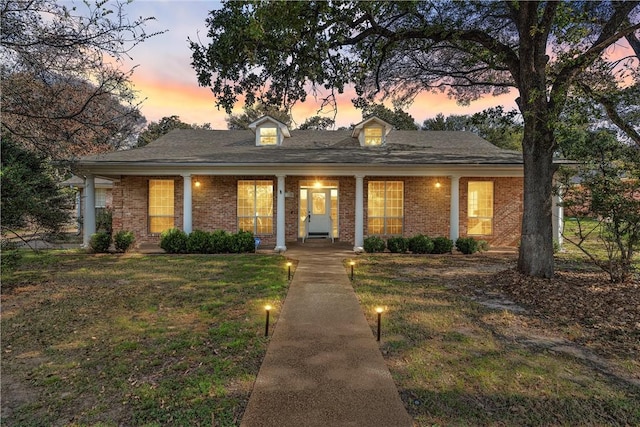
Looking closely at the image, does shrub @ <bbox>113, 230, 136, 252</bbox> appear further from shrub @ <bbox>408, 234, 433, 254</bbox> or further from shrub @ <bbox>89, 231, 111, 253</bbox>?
shrub @ <bbox>408, 234, 433, 254</bbox>

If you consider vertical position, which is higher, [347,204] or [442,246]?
[347,204]

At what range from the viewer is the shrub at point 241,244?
36.0 feet

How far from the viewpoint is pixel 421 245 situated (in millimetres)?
11188

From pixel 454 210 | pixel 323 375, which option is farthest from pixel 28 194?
pixel 454 210

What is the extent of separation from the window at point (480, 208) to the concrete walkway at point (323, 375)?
9016mm

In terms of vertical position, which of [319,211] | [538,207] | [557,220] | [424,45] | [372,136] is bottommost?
[557,220]

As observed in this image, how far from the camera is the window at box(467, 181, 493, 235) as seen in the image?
12805mm

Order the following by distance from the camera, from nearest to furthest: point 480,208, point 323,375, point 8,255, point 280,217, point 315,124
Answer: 1. point 323,375
2. point 8,255
3. point 280,217
4. point 480,208
5. point 315,124

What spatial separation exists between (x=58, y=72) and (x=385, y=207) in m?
10.6

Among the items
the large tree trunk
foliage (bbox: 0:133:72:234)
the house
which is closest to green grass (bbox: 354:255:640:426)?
the large tree trunk

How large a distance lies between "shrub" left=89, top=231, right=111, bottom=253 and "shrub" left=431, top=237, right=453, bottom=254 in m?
11.2

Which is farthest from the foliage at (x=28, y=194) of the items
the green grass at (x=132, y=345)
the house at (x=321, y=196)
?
the house at (x=321, y=196)

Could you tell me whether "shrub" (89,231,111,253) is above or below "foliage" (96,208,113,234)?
below

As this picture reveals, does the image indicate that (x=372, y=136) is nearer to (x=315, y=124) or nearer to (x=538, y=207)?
(x=538, y=207)
